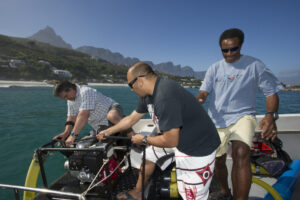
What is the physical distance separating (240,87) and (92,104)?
248 cm

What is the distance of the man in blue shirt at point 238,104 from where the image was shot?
1.78m

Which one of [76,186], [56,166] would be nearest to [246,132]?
[76,186]

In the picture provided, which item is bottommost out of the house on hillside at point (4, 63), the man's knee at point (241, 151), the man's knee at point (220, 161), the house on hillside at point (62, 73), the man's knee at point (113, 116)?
the man's knee at point (220, 161)

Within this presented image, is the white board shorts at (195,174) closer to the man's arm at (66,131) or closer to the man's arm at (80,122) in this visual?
the man's arm at (80,122)

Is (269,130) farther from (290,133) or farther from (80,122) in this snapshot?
(80,122)

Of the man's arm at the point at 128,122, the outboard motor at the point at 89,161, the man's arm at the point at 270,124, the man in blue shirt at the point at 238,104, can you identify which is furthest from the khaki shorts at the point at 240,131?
the outboard motor at the point at 89,161

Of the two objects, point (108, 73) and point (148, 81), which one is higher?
point (108, 73)

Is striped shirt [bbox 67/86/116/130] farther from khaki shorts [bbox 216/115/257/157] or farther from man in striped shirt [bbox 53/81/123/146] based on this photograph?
khaki shorts [bbox 216/115/257/157]

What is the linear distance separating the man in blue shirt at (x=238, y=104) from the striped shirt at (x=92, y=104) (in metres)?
2.15

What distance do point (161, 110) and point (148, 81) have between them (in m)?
0.33

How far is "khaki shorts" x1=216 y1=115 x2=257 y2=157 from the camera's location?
1819 millimetres

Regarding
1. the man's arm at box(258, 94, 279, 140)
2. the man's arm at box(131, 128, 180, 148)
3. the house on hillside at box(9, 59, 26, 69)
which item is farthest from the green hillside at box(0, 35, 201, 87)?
the man's arm at box(131, 128, 180, 148)

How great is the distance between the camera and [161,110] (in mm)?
1267

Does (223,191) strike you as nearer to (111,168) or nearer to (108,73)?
(111,168)
